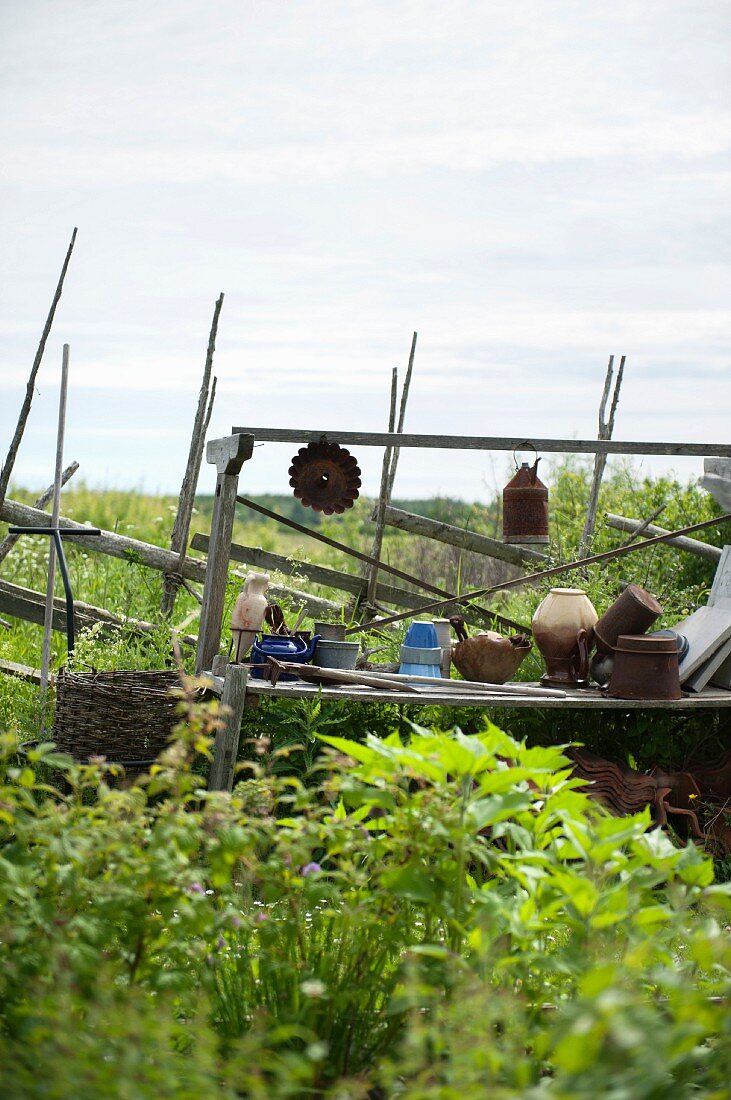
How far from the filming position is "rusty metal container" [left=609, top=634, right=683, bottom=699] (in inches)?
181

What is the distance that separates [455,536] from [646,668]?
3561 mm

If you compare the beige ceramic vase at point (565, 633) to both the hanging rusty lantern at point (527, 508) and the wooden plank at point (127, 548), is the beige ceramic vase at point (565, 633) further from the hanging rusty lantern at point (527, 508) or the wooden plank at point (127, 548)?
the wooden plank at point (127, 548)

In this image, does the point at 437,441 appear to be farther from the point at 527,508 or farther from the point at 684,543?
the point at 684,543

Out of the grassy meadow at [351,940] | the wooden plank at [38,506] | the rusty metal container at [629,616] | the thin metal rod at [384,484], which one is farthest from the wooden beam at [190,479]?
the grassy meadow at [351,940]

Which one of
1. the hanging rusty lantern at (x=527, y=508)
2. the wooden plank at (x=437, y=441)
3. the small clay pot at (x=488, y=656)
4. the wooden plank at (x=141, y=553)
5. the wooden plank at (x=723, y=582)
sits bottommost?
the small clay pot at (x=488, y=656)

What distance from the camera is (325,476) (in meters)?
4.80

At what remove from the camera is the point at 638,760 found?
5055 millimetres

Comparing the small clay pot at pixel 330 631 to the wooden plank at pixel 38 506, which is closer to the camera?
the small clay pot at pixel 330 631

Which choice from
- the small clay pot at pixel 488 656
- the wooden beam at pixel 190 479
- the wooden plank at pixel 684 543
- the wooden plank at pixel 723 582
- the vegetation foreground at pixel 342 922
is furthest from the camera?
the wooden plank at pixel 684 543

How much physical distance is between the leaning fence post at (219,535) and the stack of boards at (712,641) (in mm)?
2214

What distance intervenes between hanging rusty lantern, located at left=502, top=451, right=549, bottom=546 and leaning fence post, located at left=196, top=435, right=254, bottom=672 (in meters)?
1.22

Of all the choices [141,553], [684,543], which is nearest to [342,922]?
[141,553]

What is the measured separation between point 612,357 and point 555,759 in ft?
22.7

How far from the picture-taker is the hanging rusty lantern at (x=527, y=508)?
186 inches
